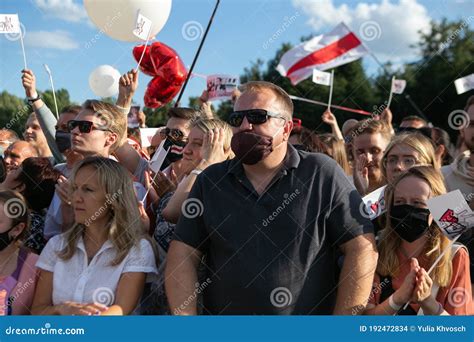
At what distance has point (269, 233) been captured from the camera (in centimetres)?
344

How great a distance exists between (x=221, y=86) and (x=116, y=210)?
4.71 meters

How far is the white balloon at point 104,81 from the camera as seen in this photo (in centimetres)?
829

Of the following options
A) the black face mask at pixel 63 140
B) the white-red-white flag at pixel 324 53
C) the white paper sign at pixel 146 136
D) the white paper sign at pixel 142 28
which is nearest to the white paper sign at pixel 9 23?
the white paper sign at pixel 142 28

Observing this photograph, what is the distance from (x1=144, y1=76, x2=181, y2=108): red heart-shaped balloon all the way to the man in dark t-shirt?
4298 millimetres

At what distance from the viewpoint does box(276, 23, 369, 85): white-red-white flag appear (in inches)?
460

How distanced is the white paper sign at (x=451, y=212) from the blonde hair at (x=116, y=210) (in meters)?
1.57

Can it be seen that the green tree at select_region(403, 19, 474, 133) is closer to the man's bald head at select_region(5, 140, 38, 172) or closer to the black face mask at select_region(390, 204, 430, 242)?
the man's bald head at select_region(5, 140, 38, 172)

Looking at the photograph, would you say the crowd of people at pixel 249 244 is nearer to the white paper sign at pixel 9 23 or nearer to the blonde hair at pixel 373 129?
the blonde hair at pixel 373 129

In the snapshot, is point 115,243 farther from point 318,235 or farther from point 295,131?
point 295,131

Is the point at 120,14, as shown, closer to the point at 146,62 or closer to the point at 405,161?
the point at 146,62

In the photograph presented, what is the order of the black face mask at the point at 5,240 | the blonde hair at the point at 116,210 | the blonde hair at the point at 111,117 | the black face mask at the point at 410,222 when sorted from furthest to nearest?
1. the blonde hair at the point at 111,117
2. the black face mask at the point at 5,240
3. the blonde hair at the point at 116,210
4. the black face mask at the point at 410,222

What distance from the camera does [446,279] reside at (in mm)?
3447
